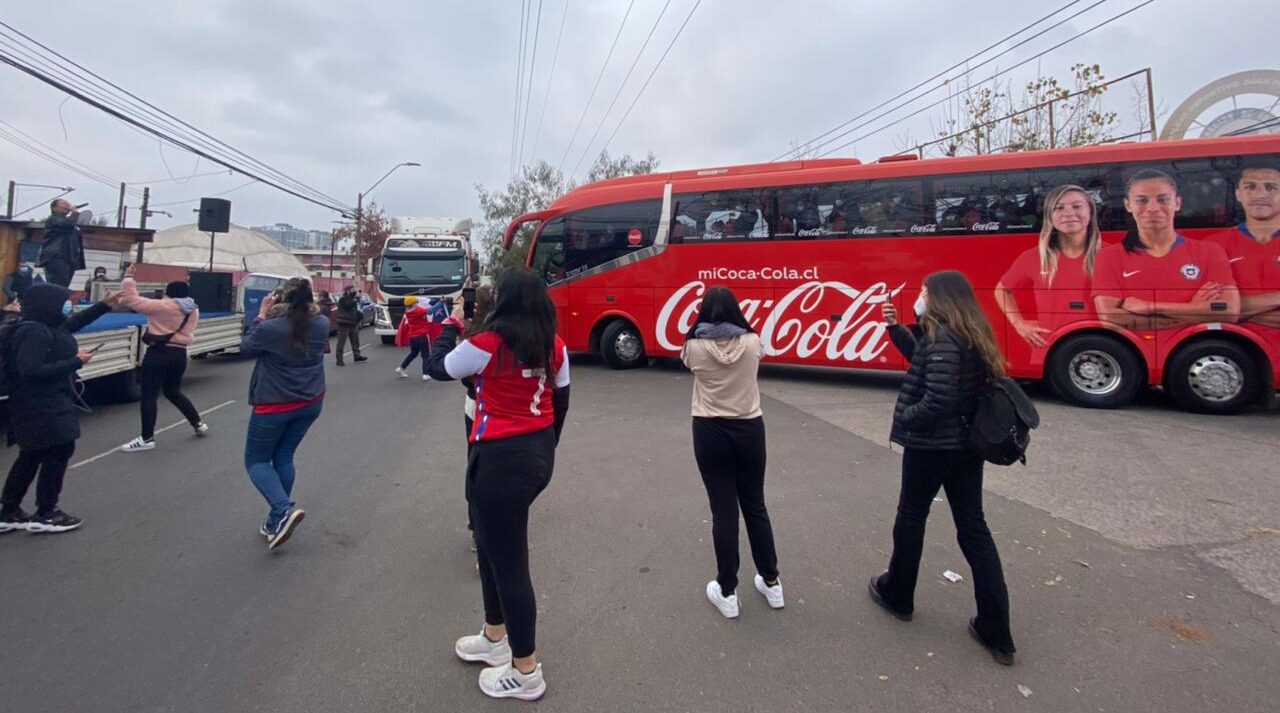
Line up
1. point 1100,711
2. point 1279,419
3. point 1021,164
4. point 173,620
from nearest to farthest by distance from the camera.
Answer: point 1100,711 < point 173,620 < point 1279,419 < point 1021,164

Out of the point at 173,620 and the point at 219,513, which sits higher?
the point at 219,513

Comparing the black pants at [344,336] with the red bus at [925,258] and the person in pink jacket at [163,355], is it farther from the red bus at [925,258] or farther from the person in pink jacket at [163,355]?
the person in pink jacket at [163,355]

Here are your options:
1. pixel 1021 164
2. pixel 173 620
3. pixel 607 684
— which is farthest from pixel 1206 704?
pixel 1021 164

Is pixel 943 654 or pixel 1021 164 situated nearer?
pixel 943 654

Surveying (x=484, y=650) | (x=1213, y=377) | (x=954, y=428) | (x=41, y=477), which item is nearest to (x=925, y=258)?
(x=1213, y=377)

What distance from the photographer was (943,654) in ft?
9.00

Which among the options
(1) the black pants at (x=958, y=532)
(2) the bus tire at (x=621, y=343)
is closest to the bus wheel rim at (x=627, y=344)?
(2) the bus tire at (x=621, y=343)

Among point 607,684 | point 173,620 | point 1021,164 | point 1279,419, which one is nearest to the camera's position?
point 607,684

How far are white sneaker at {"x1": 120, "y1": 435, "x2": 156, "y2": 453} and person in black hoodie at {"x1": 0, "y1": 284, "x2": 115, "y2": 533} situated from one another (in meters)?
2.09

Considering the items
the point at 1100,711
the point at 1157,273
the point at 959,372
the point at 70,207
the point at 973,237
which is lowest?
the point at 1100,711

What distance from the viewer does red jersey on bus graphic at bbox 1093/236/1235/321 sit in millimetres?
7520

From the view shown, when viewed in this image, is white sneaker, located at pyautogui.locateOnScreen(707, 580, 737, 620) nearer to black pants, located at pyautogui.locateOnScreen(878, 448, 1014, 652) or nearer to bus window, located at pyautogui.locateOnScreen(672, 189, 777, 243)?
black pants, located at pyautogui.locateOnScreen(878, 448, 1014, 652)

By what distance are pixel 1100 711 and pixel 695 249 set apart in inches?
355

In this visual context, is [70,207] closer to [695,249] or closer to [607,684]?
[695,249]
